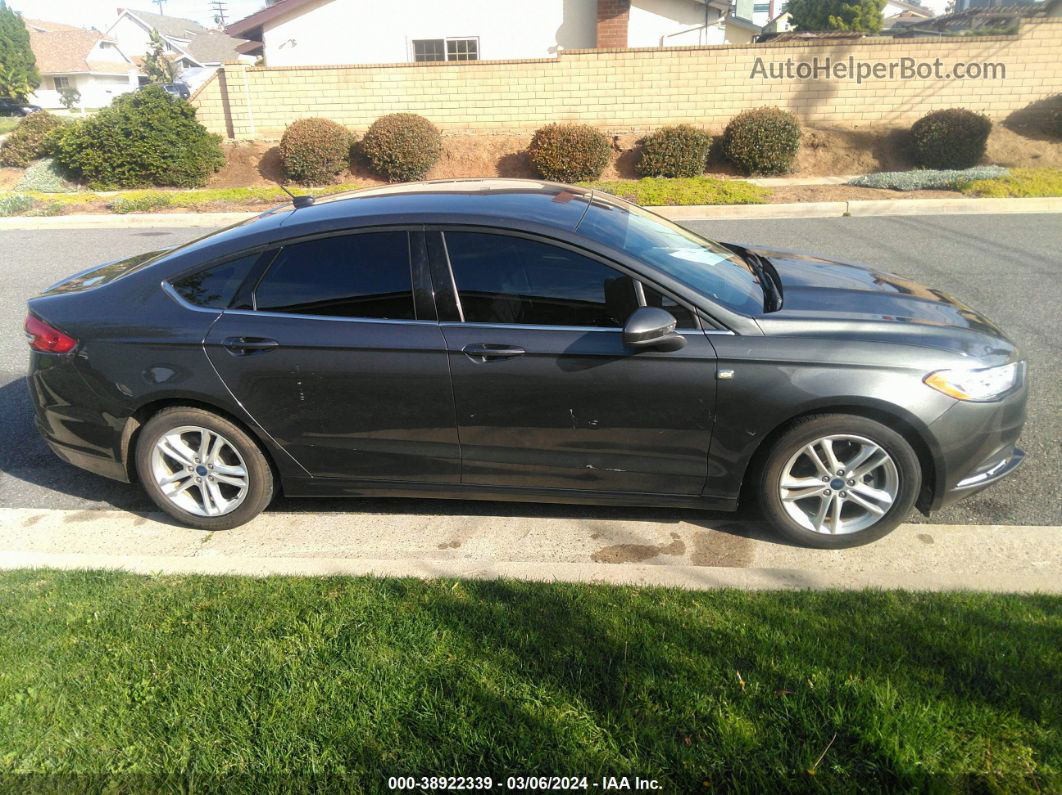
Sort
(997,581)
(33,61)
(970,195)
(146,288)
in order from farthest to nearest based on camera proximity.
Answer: (33,61), (970,195), (146,288), (997,581)

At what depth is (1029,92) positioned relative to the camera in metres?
19.3

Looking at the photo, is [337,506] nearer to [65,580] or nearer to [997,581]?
[65,580]

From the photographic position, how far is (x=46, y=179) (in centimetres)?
1886

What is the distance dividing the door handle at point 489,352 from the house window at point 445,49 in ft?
72.5

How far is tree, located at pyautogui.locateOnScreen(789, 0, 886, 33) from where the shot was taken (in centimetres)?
4212

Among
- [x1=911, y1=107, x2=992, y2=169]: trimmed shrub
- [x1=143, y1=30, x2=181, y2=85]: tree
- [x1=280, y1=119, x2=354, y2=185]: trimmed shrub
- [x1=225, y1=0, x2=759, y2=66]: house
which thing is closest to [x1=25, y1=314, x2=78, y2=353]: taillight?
[x1=280, y1=119, x2=354, y2=185]: trimmed shrub

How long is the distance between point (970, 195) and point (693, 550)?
40.7 feet

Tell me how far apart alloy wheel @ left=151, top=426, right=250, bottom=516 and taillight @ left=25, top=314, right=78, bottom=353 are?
0.69 meters

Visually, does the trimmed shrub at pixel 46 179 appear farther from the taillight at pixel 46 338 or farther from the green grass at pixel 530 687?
the green grass at pixel 530 687

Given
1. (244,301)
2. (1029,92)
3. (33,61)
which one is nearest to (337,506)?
(244,301)

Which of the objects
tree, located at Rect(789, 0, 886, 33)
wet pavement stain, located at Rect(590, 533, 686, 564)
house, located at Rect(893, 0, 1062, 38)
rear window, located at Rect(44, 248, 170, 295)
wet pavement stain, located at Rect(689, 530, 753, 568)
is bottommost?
wet pavement stain, located at Rect(689, 530, 753, 568)

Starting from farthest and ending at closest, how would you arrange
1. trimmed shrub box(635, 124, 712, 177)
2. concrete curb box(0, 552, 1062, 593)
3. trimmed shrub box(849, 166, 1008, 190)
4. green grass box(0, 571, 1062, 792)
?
trimmed shrub box(635, 124, 712, 177) < trimmed shrub box(849, 166, 1008, 190) < concrete curb box(0, 552, 1062, 593) < green grass box(0, 571, 1062, 792)

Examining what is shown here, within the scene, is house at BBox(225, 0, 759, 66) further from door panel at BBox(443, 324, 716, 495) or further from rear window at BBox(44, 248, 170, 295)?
door panel at BBox(443, 324, 716, 495)

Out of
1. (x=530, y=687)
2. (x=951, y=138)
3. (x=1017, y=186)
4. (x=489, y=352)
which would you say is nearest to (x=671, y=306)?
(x=489, y=352)
